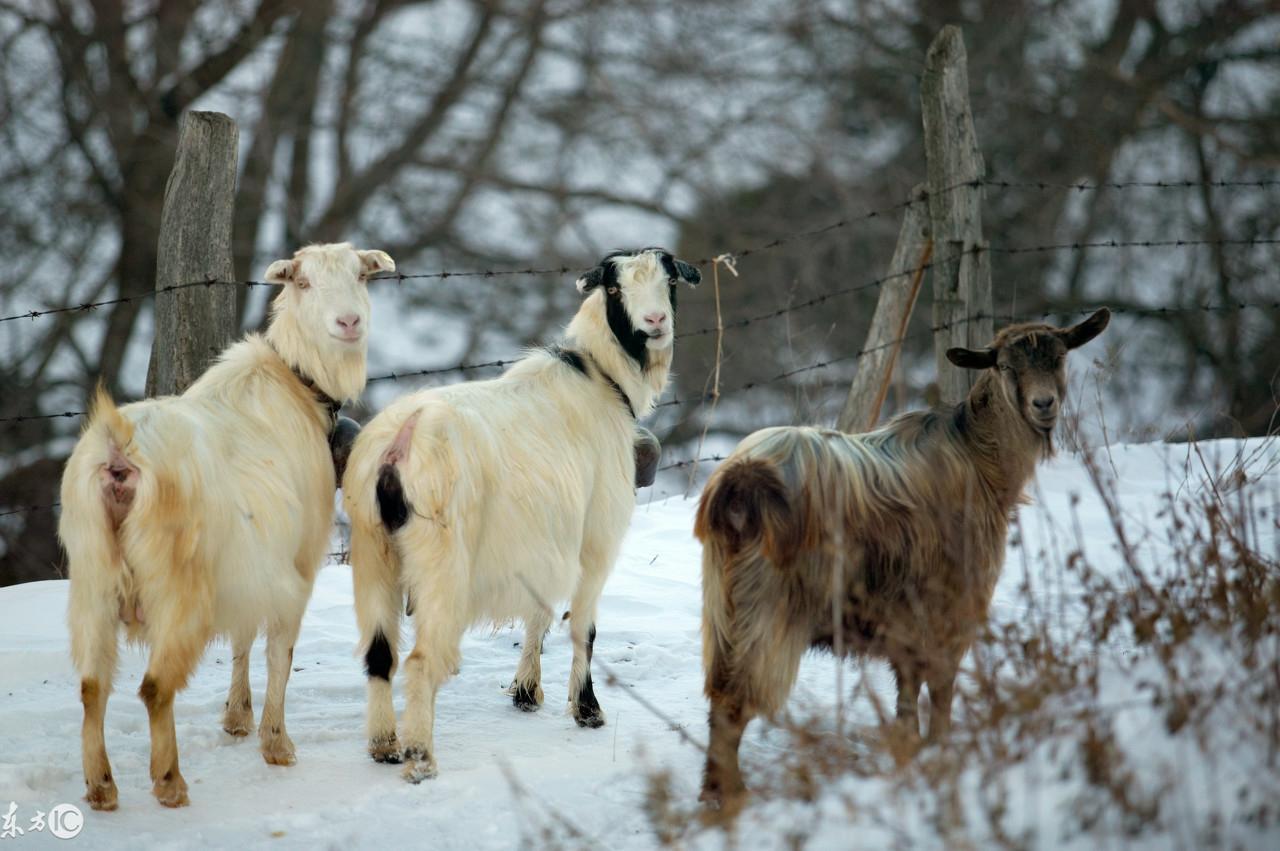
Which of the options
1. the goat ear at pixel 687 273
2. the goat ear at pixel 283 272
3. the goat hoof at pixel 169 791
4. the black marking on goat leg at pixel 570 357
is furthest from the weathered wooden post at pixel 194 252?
the goat hoof at pixel 169 791

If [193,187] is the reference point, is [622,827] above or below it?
below

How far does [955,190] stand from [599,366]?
300 centimetres

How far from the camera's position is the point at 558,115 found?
1836 centimetres

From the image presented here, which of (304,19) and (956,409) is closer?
(956,409)

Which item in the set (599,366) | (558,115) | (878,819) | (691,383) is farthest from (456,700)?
(558,115)

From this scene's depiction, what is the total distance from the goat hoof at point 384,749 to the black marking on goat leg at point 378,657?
229 millimetres

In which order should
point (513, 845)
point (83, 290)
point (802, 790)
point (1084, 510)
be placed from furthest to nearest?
point (83, 290), point (1084, 510), point (513, 845), point (802, 790)

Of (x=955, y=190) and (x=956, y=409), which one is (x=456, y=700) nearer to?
(x=956, y=409)

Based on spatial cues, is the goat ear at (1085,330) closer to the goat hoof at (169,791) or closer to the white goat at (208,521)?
the white goat at (208,521)

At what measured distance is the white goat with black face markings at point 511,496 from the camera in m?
5.08

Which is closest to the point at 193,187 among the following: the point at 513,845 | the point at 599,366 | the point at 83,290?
the point at 599,366

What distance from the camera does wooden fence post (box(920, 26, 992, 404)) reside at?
26.5 feet

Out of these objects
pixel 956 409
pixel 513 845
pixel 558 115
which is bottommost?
pixel 513 845

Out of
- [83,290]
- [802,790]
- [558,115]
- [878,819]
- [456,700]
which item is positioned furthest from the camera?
[558,115]
